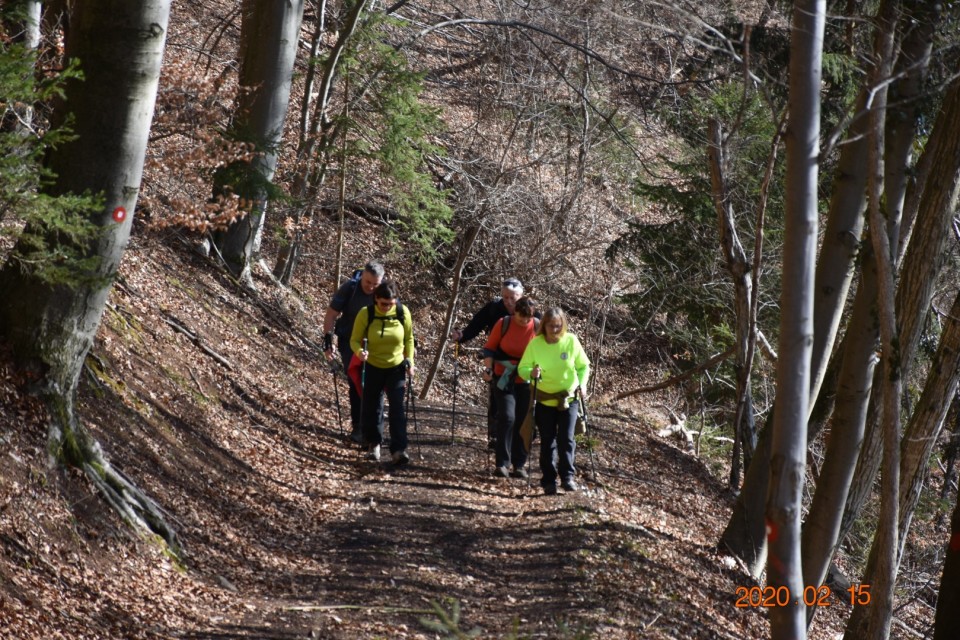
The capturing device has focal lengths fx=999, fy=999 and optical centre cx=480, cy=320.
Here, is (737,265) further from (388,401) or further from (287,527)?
(287,527)

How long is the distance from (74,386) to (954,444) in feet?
45.5

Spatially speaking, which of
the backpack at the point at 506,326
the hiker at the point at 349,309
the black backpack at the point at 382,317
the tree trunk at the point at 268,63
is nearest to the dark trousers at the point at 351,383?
the hiker at the point at 349,309

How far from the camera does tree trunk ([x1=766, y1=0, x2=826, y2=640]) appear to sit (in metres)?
4.65

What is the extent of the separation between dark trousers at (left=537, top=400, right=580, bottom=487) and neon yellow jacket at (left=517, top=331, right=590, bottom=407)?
7.6 inches

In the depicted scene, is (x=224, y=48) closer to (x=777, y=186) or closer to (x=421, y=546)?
(x=777, y=186)

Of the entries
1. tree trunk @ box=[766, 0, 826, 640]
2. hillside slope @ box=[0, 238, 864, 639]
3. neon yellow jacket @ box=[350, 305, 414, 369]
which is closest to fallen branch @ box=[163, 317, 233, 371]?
hillside slope @ box=[0, 238, 864, 639]

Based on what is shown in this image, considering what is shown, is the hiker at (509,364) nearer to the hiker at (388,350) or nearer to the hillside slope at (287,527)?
the hillside slope at (287,527)

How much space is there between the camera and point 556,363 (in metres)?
10.3

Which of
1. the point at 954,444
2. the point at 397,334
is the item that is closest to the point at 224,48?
the point at 397,334

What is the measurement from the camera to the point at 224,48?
24844 millimetres

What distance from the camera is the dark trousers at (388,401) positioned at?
11.2 meters

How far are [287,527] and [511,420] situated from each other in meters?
3.13

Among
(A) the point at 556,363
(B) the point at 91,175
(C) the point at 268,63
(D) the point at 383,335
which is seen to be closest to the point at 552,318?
(A) the point at 556,363

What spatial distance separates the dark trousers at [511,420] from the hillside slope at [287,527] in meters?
0.30
